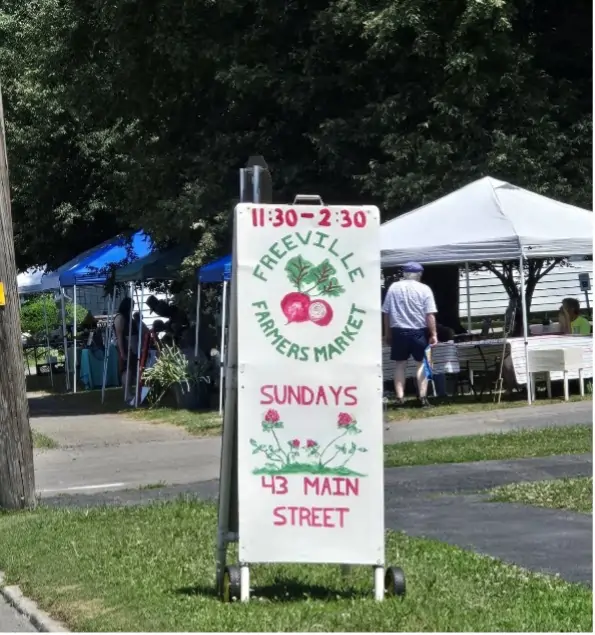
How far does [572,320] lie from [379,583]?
13.2 meters

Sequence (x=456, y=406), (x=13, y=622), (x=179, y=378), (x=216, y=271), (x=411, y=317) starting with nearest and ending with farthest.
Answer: (x=13, y=622), (x=411, y=317), (x=456, y=406), (x=216, y=271), (x=179, y=378)

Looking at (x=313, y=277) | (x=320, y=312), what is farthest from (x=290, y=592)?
(x=313, y=277)

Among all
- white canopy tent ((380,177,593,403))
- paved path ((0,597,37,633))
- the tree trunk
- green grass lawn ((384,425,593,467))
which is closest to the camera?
paved path ((0,597,37,633))

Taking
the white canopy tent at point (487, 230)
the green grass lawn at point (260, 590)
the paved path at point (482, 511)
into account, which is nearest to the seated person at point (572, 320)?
the white canopy tent at point (487, 230)

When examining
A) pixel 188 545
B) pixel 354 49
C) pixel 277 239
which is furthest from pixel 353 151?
pixel 277 239

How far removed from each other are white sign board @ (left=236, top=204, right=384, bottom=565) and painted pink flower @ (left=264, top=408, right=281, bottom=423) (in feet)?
0.04

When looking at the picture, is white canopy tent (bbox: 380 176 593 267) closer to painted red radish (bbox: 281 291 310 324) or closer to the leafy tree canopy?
the leafy tree canopy

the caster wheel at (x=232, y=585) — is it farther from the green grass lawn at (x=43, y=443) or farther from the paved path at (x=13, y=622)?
the green grass lawn at (x=43, y=443)

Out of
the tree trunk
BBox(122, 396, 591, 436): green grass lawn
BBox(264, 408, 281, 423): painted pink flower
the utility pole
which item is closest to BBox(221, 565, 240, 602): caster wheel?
BBox(264, 408, 281, 423): painted pink flower

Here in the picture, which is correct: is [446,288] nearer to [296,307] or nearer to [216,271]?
[216,271]

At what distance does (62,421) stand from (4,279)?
993cm

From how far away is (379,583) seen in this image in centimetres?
655

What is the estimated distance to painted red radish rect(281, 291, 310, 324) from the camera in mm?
6434

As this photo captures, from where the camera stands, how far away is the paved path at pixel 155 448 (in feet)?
42.3
